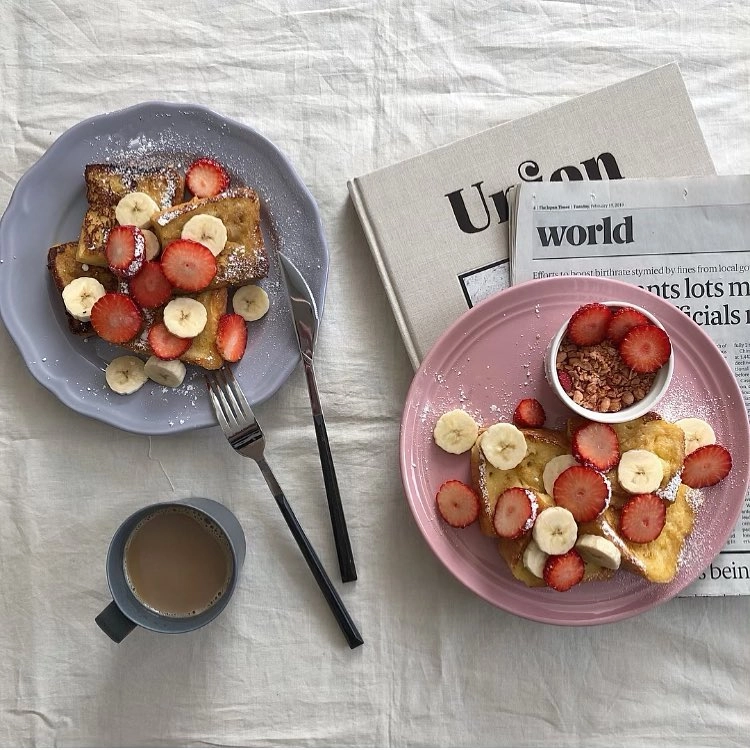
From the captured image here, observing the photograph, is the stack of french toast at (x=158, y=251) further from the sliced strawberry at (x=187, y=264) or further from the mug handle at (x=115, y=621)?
the mug handle at (x=115, y=621)

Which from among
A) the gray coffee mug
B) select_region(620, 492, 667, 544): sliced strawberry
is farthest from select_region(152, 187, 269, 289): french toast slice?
select_region(620, 492, 667, 544): sliced strawberry

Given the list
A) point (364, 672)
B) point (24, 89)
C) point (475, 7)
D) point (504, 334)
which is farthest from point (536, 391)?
point (24, 89)

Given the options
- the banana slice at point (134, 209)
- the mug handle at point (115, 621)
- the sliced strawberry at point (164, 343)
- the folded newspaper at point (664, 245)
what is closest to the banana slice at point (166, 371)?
the sliced strawberry at point (164, 343)

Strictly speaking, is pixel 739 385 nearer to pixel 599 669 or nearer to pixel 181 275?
pixel 599 669

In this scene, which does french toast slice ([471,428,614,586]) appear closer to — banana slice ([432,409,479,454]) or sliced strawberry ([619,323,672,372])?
banana slice ([432,409,479,454])

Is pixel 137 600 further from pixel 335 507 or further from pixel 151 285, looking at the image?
pixel 151 285

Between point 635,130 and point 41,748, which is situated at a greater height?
point 635,130
